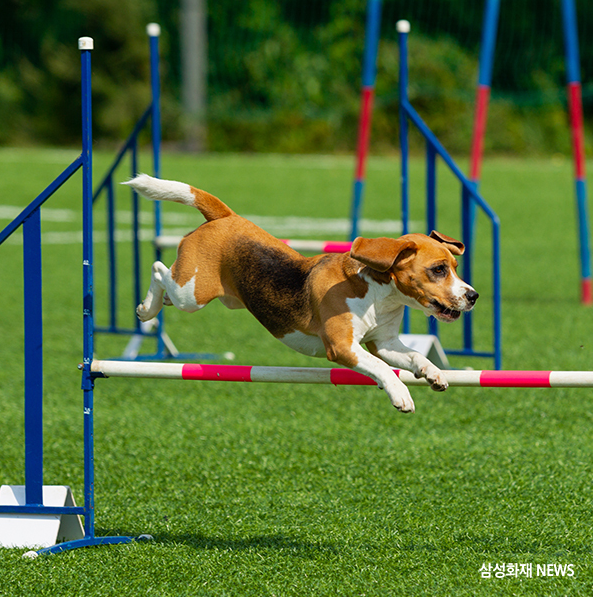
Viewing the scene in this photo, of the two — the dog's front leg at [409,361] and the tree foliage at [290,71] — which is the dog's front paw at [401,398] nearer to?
the dog's front leg at [409,361]

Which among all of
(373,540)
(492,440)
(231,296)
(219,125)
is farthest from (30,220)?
(219,125)

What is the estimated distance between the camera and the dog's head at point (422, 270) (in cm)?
276

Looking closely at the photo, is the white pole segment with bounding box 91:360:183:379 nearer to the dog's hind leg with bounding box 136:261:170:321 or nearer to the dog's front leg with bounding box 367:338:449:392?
the dog's hind leg with bounding box 136:261:170:321

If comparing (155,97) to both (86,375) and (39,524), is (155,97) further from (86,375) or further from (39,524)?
(39,524)

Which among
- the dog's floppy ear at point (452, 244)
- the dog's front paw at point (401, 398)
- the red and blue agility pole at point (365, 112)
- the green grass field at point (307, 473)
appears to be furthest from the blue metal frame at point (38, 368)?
the red and blue agility pole at point (365, 112)

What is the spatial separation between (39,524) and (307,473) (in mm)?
1370

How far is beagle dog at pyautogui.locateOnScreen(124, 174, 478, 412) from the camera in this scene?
9.17ft

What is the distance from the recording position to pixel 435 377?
9.41 ft

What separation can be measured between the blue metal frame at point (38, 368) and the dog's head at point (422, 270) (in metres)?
1.04

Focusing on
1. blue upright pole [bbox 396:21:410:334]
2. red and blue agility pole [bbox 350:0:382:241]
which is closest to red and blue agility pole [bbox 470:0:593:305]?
red and blue agility pole [bbox 350:0:382:241]

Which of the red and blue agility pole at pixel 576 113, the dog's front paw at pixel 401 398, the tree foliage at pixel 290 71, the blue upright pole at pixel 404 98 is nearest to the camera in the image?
the dog's front paw at pixel 401 398

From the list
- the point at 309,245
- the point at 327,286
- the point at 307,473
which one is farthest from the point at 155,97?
the point at 327,286

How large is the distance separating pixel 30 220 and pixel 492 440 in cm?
269

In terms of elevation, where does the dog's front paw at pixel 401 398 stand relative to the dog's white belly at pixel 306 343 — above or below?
below
